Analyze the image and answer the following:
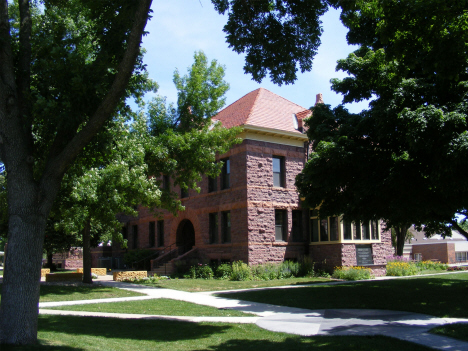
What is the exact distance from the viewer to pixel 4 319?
22.0 ft

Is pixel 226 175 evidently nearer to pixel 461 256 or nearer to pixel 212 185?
pixel 212 185

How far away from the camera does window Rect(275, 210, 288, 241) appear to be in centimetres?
2417

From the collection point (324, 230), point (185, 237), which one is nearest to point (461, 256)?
point (324, 230)

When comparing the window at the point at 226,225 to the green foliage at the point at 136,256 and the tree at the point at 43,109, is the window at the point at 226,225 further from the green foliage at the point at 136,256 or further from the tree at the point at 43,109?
the tree at the point at 43,109

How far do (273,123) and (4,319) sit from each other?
64.3ft

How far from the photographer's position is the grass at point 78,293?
1517 cm

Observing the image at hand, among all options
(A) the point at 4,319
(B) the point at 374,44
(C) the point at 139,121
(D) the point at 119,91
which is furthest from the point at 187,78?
(A) the point at 4,319

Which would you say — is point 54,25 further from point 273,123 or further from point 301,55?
point 273,123

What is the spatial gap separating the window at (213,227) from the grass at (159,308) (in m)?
11.5

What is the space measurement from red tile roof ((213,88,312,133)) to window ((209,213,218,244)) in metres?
5.32

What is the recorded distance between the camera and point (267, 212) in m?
23.6

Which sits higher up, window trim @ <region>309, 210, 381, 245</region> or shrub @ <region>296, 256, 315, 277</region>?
window trim @ <region>309, 210, 381, 245</region>

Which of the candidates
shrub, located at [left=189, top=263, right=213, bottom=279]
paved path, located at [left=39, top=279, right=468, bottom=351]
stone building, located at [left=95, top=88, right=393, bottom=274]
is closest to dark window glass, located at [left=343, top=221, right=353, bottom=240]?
stone building, located at [left=95, top=88, right=393, bottom=274]

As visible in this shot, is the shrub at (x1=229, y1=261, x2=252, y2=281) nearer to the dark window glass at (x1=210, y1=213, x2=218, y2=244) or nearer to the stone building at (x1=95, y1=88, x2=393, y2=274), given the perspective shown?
the stone building at (x1=95, y1=88, x2=393, y2=274)
